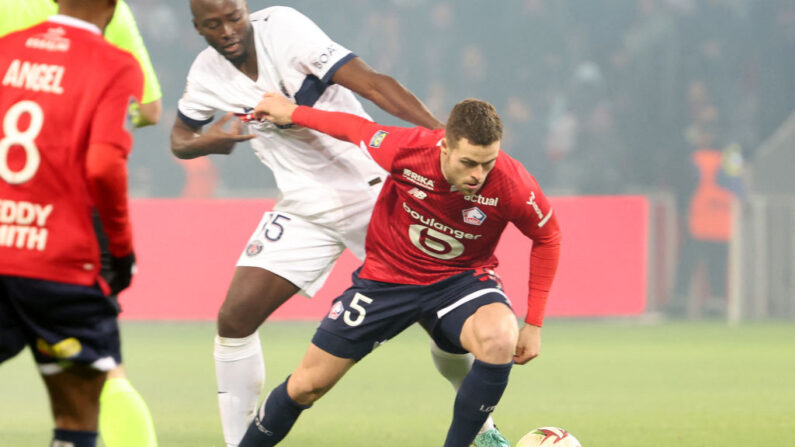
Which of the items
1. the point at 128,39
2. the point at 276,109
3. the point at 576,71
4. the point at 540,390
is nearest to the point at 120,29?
the point at 128,39

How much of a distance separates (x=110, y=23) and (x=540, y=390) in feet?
15.3

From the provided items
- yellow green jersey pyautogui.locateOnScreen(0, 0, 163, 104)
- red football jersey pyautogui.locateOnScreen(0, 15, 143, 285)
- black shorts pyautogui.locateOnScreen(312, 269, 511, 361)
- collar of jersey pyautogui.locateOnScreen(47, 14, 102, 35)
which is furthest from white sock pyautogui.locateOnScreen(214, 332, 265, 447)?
collar of jersey pyautogui.locateOnScreen(47, 14, 102, 35)

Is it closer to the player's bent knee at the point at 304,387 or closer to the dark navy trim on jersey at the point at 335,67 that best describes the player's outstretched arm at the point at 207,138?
the dark navy trim on jersey at the point at 335,67

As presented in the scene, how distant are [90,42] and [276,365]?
5.75m

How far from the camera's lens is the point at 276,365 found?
8617 mm

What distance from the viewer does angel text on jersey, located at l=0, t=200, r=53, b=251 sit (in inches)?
119

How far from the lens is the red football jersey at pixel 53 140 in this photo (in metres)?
3.01

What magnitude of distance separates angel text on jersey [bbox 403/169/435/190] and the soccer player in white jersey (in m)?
0.24

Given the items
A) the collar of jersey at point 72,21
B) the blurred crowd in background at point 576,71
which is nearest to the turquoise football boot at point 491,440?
the collar of jersey at point 72,21

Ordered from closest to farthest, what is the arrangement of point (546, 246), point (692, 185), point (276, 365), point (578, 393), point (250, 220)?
point (546, 246) < point (578, 393) < point (276, 365) < point (250, 220) < point (692, 185)

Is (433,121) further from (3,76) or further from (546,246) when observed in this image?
(3,76)

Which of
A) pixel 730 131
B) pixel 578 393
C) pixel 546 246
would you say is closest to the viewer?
pixel 546 246

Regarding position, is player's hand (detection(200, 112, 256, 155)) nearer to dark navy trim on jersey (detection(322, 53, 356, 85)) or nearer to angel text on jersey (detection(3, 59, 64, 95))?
dark navy trim on jersey (detection(322, 53, 356, 85))

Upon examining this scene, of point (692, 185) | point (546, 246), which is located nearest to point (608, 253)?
point (692, 185)
